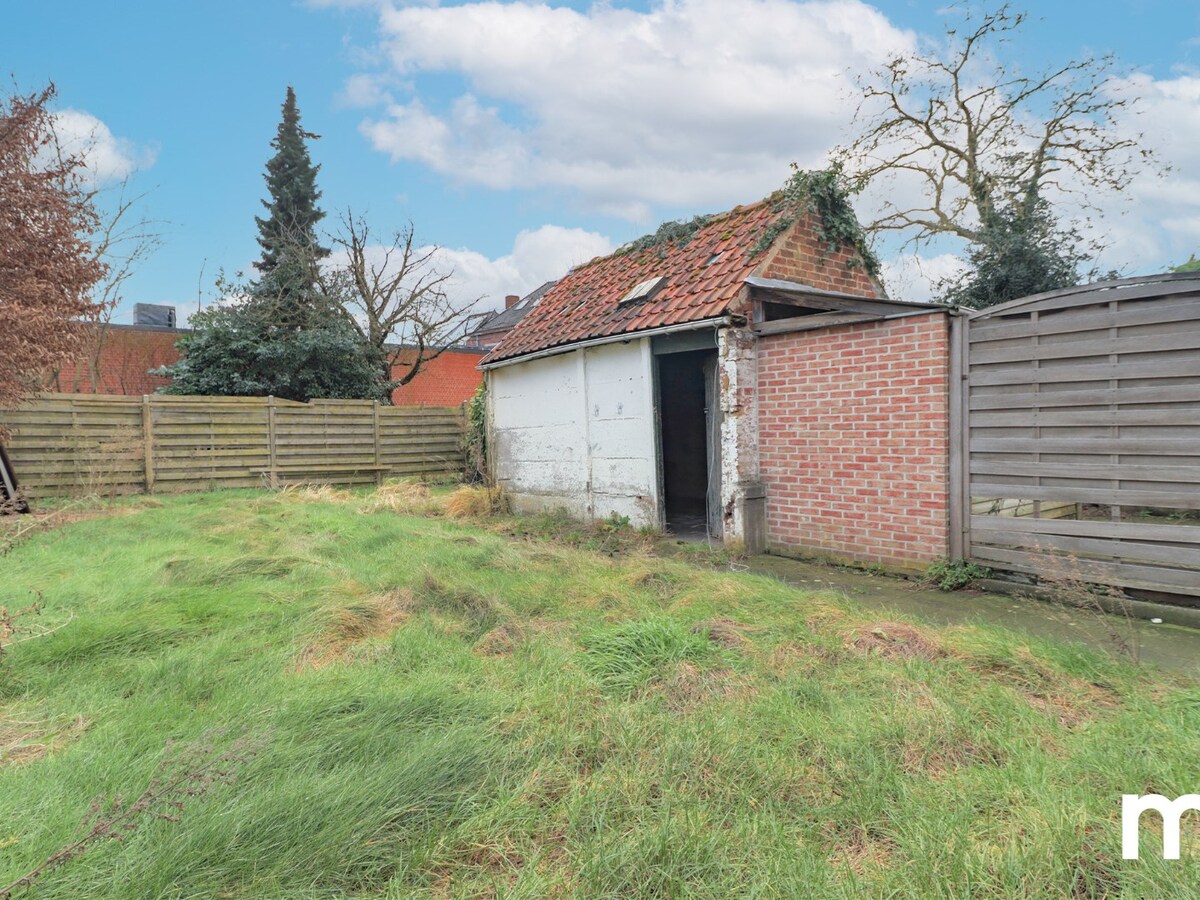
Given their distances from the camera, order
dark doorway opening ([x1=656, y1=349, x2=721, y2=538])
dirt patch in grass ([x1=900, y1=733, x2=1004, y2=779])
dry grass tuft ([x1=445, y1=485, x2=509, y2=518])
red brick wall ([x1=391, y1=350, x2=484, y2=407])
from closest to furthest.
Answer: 1. dirt patch in grass ([x1=900, y1=733, x2=1004, y2=779])
2. dark doorway opening ([x1=656, y1=349, x2=721, y2=538])
3. dry grass tuft ([x1=445, y1=485, x2=509, y2=518])
4. red brick wall ([x1=391, y1=350, x2=484, y2=407])

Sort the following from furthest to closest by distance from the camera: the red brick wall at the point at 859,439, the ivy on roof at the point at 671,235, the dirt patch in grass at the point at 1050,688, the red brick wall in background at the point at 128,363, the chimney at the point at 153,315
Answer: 1. the chimney at the point at 153,315
2. the red brick wall in background at the point at 128,363
3. the ivy on roof at the point at 671,235
4. the red brick wall at the point at 859,439
5. the dirt patch in grass at the point at 1050,688

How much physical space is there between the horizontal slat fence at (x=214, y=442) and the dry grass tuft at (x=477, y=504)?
486 cm

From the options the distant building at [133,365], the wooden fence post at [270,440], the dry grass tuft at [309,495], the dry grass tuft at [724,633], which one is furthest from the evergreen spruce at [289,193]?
the dry grass tuft at [724,633]

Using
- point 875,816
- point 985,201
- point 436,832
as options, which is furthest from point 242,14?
point 985,201

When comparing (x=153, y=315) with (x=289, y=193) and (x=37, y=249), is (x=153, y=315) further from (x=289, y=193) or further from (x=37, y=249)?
(x=37, y=249)

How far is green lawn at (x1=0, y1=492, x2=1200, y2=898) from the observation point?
1.96 m

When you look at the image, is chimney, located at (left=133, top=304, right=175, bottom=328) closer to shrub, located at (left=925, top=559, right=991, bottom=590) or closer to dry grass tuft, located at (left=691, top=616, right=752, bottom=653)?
dry grass tuft, located at (left=691, top=616, right=752, bottom=653)

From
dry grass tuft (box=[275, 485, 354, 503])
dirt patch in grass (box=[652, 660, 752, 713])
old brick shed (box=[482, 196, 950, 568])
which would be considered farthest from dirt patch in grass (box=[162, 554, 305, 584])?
dry grass tuft (box=[275, 485, 354, 503])

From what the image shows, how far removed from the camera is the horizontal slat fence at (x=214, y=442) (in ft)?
39.1

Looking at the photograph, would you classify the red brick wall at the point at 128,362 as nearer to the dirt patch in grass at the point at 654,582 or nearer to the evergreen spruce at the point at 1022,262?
the dirt patch in grass at the point at 654,582

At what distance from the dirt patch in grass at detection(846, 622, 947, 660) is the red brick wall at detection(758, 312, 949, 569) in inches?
93.0

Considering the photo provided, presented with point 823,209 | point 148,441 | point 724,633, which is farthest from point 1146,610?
point 148,441

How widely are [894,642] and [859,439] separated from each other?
127 inches

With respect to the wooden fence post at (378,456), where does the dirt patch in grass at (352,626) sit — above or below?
below
